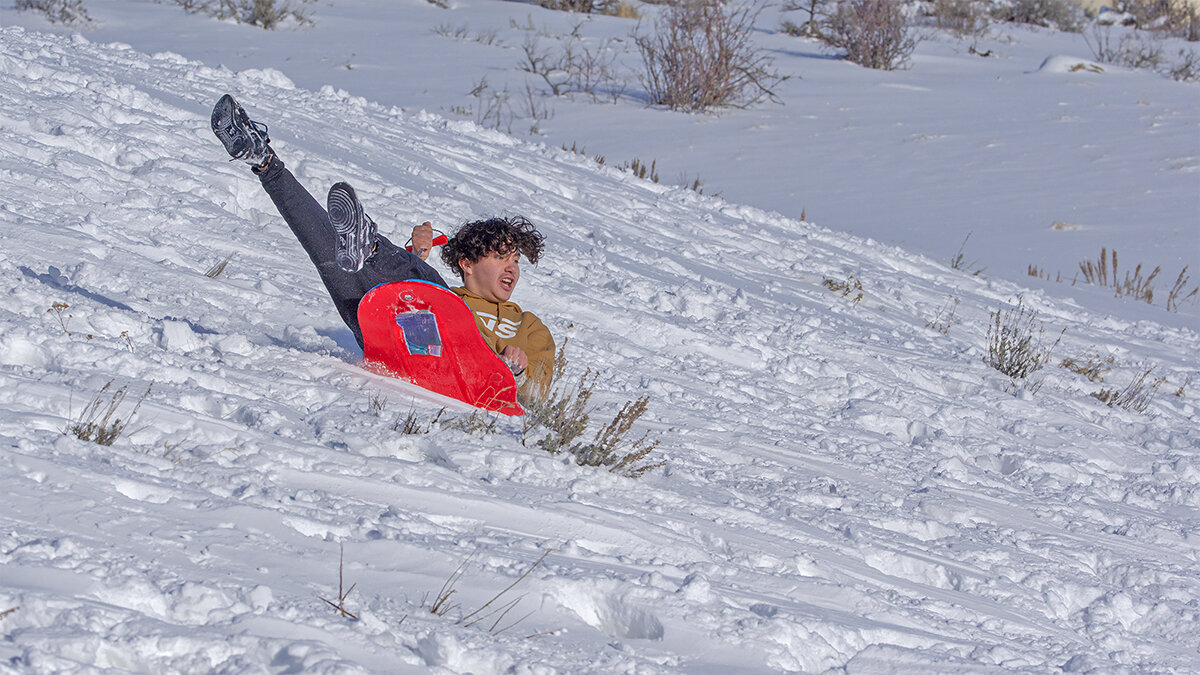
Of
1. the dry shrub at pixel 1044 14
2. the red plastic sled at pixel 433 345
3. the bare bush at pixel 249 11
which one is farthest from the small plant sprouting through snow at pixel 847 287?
the dry shrub at pixel 1044 14

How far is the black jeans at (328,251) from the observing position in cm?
364

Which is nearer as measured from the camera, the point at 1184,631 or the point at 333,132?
the point at 1184,631

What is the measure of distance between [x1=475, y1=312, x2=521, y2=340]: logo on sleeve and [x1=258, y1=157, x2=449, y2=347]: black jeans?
0.93ft

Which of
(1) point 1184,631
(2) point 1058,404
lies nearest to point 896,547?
(1) point 1184,631

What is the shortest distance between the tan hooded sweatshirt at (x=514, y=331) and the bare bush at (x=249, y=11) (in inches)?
574

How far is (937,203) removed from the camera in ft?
39.1

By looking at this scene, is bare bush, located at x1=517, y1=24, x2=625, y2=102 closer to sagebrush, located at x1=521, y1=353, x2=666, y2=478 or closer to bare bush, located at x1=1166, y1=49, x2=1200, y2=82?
bare bush, located at x1=1166, y1=49, x2=1200, y2=82

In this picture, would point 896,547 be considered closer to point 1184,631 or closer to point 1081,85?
point 1184,631

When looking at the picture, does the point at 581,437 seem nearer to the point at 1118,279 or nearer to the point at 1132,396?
the point at 1132,396

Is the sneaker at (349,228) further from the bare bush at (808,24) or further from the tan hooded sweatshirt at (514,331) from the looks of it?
the bare bush at (808,24)

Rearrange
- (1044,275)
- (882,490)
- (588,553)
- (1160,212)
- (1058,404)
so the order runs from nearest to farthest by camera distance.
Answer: (588,553) < (882,490) < (1058,404) < (1044,275) < (1160,212)

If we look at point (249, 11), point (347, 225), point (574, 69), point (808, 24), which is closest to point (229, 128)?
point (347, 225)

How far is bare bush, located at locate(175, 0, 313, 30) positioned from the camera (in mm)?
17031

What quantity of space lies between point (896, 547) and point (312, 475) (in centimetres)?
177
